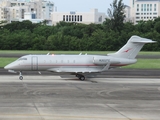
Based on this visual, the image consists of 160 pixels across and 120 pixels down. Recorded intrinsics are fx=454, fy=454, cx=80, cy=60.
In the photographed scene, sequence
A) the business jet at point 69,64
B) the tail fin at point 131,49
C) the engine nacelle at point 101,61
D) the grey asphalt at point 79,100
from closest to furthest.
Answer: the grey asphalt at point 79,100 → the business jet at point 69,64 → the engine nacelle at point 101,61 → the tail fin at point 131,49

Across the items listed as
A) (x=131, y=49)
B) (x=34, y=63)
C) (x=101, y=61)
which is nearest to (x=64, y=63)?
(x=34, y=63)

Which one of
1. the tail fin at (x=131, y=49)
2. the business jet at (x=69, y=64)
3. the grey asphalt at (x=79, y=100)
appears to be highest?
Result: the tail fin at (x=131, y=49)

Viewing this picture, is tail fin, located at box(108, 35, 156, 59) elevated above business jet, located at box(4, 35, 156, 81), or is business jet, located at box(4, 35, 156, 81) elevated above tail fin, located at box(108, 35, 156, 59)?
tail fin, located at box(108, 35, 156, 59)

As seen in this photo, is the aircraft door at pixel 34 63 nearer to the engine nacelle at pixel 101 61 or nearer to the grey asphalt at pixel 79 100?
the grey asphalt at pixel 79 100

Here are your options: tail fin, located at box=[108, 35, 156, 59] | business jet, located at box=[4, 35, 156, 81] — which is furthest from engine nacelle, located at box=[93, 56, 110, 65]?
tail fin, located at box=[108, 35, 156, 59]

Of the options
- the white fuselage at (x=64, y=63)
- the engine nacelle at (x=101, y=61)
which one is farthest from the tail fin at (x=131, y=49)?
the engine nacelle at (x=101, y=61)

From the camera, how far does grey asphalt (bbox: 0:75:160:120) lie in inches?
857

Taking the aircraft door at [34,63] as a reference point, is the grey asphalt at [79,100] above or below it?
below

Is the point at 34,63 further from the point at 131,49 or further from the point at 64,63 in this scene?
the point at 131,49

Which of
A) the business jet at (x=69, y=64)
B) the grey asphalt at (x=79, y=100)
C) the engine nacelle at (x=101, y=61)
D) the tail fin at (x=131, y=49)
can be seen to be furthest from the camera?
the tail fin at (x=131, y=49)

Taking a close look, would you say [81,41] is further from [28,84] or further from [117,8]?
[28,84]

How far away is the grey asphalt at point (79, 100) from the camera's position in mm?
21766

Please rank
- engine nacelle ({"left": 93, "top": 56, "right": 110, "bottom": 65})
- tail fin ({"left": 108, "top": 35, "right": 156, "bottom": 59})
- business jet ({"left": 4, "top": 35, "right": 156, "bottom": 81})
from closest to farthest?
business jet ({"left": 4, "top": 35, "right": 156, "bottom": 81}) < engine nacelle ({"left": 93, "top": 56, "right": 110, "bottom": 65}) < tail fin ({"left": 108, "top": 35, "right": 156, "bottom": 59})

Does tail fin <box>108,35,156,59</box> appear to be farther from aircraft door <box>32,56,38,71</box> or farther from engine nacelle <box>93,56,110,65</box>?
aircraft door <box>32,56,38,71</box>
